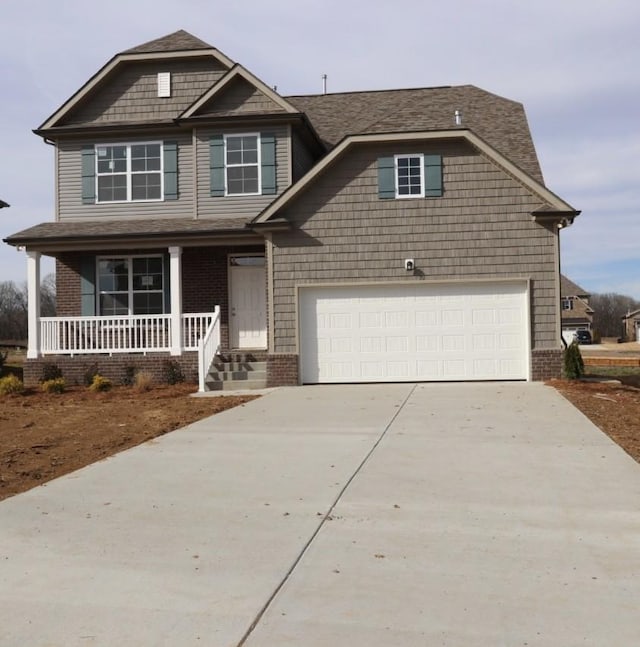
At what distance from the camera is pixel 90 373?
1669 centimetres

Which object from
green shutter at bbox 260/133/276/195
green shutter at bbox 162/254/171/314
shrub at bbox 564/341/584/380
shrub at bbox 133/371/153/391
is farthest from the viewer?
green shutter at bbox 162/254/171/314

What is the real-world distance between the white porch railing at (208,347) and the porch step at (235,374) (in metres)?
0.21

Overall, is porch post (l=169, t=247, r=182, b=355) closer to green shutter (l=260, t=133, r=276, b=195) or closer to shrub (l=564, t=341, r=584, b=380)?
green shutter (l=260, t=133, r=276, b=195)

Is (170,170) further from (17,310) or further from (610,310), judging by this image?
(610,310)

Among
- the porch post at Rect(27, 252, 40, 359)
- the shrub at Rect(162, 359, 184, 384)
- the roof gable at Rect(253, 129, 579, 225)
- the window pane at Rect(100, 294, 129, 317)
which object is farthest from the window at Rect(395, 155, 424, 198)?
the porch post at Rect(27, 252, 40, 359)

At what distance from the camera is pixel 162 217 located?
704 inches

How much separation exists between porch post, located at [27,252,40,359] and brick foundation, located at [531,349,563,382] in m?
11.2

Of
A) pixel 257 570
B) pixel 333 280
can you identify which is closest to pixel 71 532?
pixel 257 570

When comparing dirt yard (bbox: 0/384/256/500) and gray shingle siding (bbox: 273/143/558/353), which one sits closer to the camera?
dirt yard (bbox: 0/384/256/500)

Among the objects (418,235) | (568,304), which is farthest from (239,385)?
(568,304)

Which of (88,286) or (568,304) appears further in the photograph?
(568,304)

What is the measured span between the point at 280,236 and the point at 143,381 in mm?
4410

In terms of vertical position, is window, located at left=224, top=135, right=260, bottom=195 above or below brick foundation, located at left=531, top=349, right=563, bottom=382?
above

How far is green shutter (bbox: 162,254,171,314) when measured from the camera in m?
17.8
